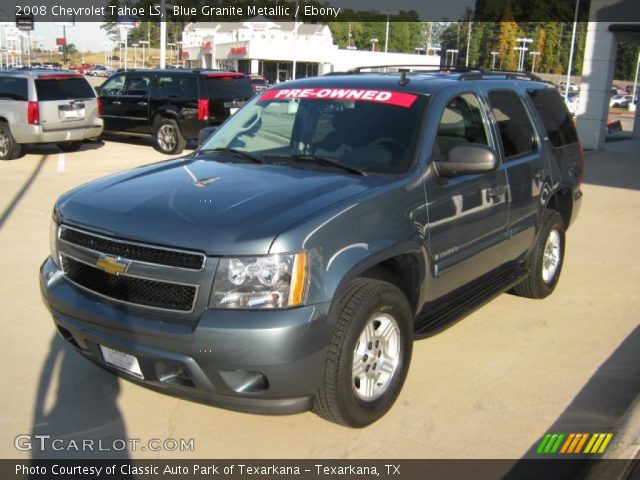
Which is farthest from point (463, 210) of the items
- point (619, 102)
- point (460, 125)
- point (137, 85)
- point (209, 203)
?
point (619, 102)

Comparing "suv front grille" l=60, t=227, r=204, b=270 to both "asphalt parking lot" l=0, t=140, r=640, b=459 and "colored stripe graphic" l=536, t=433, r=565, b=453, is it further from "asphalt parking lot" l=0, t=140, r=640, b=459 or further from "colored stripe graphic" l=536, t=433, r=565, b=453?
"colored stripe graphic" l=536, t=433, r=565, b=453

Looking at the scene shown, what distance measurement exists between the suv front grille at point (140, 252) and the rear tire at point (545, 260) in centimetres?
339

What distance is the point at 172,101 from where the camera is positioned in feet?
49.2

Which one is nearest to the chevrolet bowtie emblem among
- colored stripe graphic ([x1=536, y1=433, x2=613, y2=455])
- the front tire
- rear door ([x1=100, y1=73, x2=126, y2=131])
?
the front tire

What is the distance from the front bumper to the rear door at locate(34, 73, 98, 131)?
1167 cm

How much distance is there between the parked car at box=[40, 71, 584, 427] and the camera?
311 cm

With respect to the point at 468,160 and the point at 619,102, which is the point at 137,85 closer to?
the point at 468,160

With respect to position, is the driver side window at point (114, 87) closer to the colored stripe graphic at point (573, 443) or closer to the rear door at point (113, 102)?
the rear door at point (113, 102)

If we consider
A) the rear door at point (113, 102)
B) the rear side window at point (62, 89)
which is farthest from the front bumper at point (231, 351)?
the rear door at point (113, 102)

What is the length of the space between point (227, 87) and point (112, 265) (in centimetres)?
1212

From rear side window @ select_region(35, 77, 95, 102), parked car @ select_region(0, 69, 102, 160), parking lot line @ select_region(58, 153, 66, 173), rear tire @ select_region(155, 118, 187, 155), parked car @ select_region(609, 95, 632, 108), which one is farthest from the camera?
parked car @ select_region(609, 95, 632, 108)

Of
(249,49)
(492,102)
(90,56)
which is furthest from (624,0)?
(90,56)

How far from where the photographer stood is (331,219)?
331 cm

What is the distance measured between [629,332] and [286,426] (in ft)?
10.1
